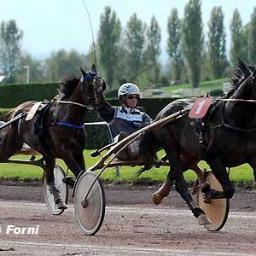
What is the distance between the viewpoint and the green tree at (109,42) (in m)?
67.8

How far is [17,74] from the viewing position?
93.4 metres

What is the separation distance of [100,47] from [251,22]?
50.5 ft

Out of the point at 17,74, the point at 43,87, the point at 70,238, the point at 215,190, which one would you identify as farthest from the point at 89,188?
the point at 17,74

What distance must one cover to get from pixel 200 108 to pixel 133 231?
1.38 m

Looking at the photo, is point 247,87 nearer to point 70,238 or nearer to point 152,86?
point 70,238

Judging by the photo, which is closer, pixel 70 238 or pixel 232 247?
pixel 232 247

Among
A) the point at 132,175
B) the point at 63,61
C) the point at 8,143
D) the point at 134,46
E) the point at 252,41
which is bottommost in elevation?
the point at 132,175

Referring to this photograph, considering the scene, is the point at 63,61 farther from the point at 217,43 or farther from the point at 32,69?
the point at 217,43

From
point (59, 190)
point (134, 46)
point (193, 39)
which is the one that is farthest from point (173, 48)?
point (59, 190)

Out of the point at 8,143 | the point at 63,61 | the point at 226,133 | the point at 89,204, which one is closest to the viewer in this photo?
the point at 226,133

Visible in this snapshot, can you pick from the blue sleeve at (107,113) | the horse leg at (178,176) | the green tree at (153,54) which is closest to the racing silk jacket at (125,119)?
the blue sleeve at (107,113)

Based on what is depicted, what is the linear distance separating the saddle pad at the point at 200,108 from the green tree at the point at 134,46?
62.1 m

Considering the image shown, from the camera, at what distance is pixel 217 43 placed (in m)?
71.5

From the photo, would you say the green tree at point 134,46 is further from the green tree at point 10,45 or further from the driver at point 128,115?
the driver at point 128,115
